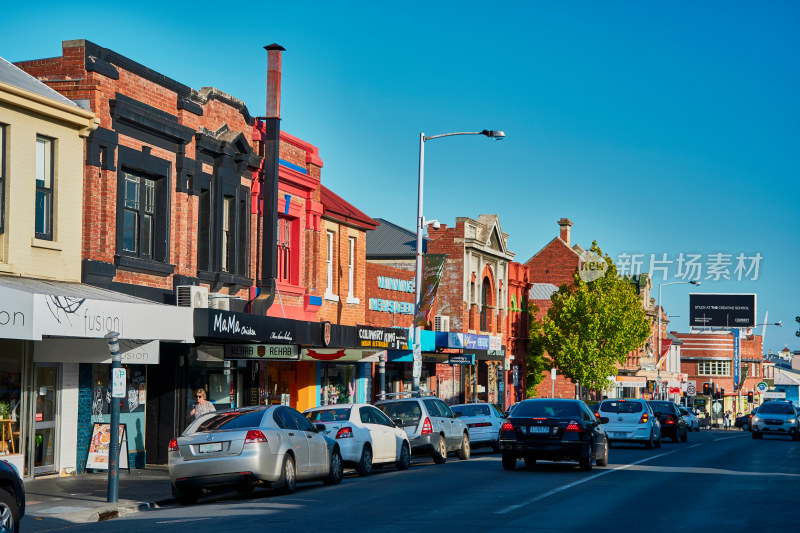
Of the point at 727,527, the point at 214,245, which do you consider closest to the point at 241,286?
the point at 214,245

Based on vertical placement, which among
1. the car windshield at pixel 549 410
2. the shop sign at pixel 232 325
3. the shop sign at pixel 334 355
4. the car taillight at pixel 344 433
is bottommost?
the car taillight at pixel 344 433

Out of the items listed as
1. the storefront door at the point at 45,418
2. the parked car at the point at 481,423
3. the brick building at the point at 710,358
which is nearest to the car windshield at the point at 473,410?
the parked car at the point at 481,423

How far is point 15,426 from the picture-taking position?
19.3 metres

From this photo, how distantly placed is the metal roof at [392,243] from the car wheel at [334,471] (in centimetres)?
2610

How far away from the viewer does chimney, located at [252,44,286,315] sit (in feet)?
89.4

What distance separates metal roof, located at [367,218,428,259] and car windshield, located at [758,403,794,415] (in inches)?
636

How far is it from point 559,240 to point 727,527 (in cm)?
6337

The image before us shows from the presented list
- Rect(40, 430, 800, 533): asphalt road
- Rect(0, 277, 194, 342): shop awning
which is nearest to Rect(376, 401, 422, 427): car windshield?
Rect(40, 430, 800, 533): asphalt road

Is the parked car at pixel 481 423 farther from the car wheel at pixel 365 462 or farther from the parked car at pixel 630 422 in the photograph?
the car wheel at pixel 365 462

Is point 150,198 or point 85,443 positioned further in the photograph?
point 150,198

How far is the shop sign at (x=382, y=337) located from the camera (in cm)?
3017

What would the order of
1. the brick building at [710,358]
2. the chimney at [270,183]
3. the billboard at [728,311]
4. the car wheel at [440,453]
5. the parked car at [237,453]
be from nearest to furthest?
the parked car at [237,453] < the car wheel at [440,453] < the chimney at [270,183] < the billboard at [728,311] < the brick building at [710,358]

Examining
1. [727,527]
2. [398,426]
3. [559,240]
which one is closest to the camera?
[727,527]

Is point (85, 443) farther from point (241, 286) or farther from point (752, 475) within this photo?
point (752, 475)
